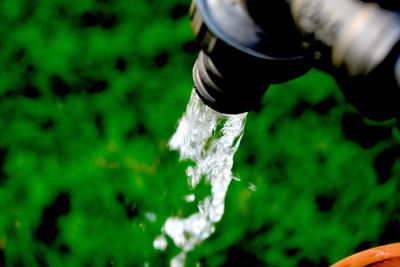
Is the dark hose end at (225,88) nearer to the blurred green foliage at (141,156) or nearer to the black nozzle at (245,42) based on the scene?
the black nozzle at (245,42)

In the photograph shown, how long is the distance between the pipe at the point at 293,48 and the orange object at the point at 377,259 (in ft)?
1.29

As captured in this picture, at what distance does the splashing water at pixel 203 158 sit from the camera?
0.67m

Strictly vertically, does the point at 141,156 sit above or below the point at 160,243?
above

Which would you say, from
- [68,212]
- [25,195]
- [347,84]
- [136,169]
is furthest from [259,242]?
[347,84]

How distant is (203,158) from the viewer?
0.82 meters

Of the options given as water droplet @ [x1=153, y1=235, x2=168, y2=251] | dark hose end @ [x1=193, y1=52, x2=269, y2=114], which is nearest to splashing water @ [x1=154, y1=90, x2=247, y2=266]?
water droplet @ [x1=153, y1=235, x2=168, y2=251]

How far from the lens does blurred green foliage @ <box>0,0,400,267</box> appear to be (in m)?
1.06

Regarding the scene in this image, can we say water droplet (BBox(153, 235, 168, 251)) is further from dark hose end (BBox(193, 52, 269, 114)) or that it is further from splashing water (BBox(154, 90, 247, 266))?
dark hose end (BBox(193, 52, 269, 114))

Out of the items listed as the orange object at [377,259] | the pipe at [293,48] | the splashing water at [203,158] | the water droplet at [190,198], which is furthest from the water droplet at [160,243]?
the pipe at [293,48]

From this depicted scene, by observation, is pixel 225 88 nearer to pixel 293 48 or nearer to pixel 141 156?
pixel 293 48

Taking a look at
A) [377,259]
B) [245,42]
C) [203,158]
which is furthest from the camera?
[203,158]

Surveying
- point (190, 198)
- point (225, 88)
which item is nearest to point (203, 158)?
point (190, 198)

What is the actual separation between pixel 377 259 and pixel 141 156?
0.58 metres

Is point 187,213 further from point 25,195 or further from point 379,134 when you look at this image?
point 379,134
